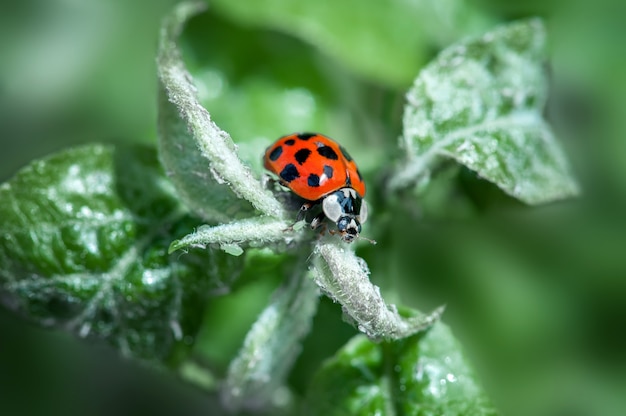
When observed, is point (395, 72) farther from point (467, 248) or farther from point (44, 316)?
point (44, 316)

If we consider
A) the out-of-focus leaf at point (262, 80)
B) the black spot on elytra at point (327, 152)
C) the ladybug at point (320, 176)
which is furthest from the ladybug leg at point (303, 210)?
the out-of-focus leaf at point (262, 80)

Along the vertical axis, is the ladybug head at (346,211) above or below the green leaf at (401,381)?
above

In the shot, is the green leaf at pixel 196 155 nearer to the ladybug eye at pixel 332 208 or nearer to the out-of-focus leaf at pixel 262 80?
the ladybug eye at pixel 332 208

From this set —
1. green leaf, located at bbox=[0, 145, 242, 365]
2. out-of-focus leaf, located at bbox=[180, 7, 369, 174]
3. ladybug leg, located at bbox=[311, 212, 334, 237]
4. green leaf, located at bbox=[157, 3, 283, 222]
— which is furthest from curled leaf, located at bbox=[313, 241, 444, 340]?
out-of-focus leaf, located at bbox=[180, 7, 369, 174]

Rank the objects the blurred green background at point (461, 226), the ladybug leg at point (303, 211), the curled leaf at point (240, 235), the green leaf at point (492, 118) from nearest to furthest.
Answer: the curled leaf at point (240, 235) → the ladybug leg at point (303, 211) → the green leaf at point (492, 118) → the blurred green background at point (461, 226)

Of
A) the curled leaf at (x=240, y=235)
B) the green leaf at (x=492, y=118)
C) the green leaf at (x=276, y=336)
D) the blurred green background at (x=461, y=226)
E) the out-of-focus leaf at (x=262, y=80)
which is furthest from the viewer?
the blurred green background at (x=461, y=226)

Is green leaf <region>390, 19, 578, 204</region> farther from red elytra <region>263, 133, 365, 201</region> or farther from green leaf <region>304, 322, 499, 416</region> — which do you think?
green leaf <region>304, 322, 499, 416</region>
